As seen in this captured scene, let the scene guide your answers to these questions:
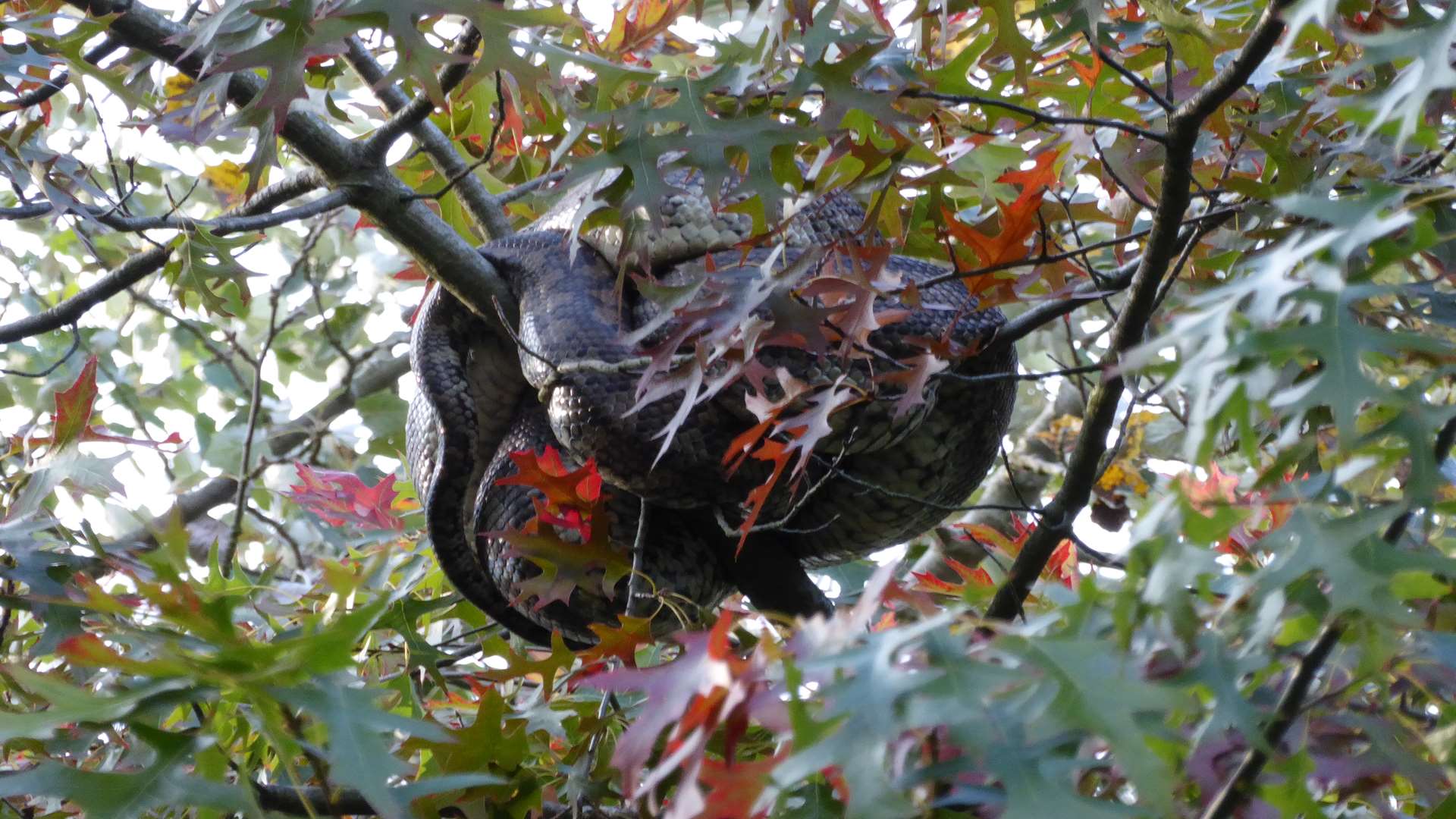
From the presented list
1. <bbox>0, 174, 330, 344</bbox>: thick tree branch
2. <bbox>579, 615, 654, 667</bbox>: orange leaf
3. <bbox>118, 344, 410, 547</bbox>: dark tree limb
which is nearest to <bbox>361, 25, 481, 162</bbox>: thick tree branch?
<bbox>0, 174, 330, 344</bbox>: thick tree branch

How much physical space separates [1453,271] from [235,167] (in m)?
4.14

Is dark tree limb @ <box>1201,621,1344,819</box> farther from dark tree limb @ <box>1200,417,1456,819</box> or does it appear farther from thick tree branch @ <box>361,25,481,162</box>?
thick tree branch @ <box>361,25,481,162</box>

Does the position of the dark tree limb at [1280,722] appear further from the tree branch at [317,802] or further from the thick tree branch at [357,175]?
the thick tree branch at [357,175]

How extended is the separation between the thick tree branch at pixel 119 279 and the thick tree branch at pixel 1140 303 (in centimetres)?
145

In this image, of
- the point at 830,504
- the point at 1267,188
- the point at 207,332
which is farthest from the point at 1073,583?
the point at 207,332

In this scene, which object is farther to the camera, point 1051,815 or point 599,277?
point 599,277

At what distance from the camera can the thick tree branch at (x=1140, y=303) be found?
1.60 metres

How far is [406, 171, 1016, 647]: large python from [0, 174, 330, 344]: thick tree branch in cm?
33

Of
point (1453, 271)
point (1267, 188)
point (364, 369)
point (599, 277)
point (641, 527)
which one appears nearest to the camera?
point (1453, 271)

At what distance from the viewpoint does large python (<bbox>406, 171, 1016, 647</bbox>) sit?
7.14ft

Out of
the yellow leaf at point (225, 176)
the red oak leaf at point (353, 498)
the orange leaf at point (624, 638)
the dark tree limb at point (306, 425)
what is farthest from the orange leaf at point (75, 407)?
the yellow leaf at point (225, 176)

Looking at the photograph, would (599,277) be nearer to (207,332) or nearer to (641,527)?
(641,527)

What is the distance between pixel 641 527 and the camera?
7.35ft

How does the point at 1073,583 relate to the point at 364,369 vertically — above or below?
below
